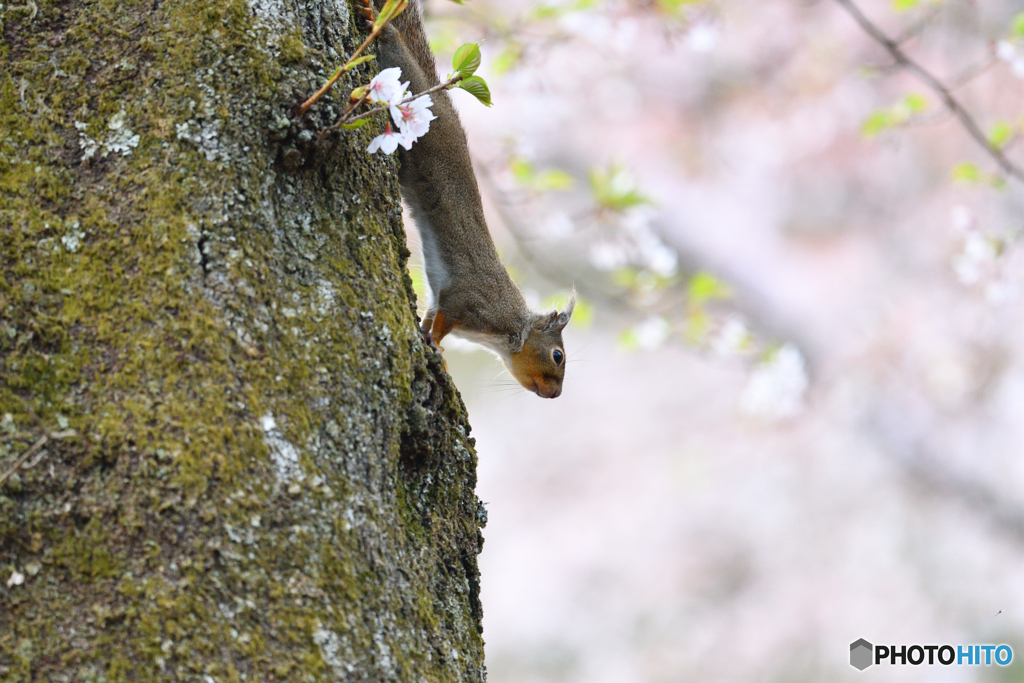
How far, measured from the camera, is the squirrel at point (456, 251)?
2.16 m

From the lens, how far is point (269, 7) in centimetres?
119

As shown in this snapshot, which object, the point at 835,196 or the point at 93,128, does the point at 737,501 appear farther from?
the point at 93,128

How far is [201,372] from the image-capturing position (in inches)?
40.5

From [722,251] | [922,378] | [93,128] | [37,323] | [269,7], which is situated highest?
[722,251]

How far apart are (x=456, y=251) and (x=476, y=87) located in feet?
4.43

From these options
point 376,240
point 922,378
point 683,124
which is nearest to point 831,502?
point 922,378

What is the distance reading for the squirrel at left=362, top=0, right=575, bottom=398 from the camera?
2158mm

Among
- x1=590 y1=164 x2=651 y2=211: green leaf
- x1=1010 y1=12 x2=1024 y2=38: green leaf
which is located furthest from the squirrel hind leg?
x1=1010 y1=12 x2=1024 y2=38: green leaf

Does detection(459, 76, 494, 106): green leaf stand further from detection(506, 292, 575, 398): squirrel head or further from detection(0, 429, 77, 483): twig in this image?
detection(506, 292, 575, 398): squirrel head

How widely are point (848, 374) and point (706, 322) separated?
3.54 meters

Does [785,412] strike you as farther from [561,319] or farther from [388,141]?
[388,141]

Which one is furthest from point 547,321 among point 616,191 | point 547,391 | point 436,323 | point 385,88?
point 385,88

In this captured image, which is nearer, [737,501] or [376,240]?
[376,240]

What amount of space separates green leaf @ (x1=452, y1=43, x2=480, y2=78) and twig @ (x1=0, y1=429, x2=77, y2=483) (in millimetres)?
628
